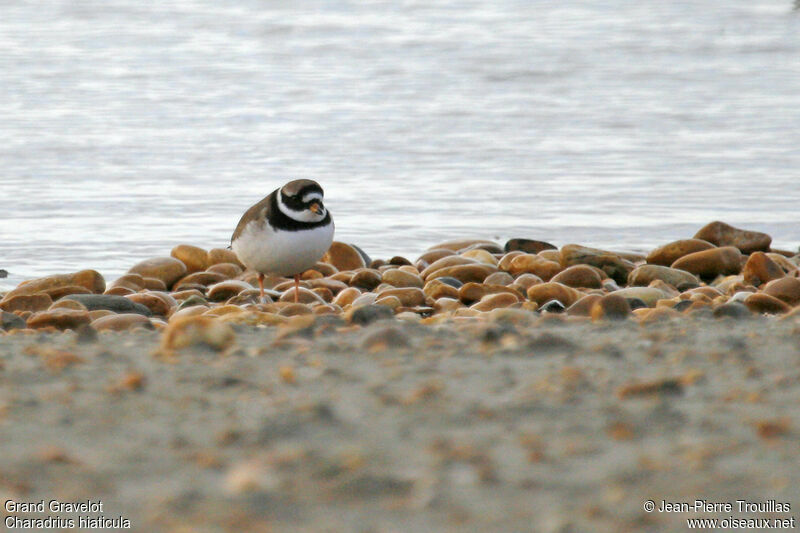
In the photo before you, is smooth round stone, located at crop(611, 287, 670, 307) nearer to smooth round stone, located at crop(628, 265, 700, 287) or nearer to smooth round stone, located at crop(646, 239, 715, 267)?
smooth round stone, located at crop(628, 265, 700, 287)

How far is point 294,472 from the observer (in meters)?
2.76

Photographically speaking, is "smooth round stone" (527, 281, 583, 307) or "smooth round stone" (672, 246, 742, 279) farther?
"smooth round stone" (672, 246, 742, 279)

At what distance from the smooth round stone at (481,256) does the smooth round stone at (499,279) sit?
0.68m

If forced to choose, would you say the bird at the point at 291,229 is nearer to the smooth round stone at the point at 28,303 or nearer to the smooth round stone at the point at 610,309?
the smooth round stone at the point at 28,303

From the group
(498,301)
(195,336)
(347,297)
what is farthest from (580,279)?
(195,336)

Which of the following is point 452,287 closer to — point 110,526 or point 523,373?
point 523,373

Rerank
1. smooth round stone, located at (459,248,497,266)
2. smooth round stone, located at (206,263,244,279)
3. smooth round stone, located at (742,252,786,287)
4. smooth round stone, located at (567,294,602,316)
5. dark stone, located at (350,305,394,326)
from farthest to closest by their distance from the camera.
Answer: smooth round stone, located at (206,263,244,279)
smooth round stone, located at (459,248,497,266)
smooth round stone, located at (742,252,786,287)
smooth round stone, located at (567,294,602,316)
dark stone, located at (350,305,394,326)

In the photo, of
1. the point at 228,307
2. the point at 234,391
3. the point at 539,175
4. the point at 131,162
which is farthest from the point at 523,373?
the point at 131,162

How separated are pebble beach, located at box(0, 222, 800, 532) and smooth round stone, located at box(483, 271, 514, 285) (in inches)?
110

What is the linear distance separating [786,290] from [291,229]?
2.77 meters

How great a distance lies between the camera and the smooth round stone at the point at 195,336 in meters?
4.01

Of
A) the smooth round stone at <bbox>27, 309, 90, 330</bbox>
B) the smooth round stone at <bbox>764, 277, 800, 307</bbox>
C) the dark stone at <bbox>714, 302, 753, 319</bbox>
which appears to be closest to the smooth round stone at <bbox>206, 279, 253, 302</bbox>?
the smooth round stone at <bbox>27, 309, 90, 330</bbox>

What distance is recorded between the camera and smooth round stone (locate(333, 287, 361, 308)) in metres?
7.45

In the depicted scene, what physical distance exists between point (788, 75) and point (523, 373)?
668 inches
